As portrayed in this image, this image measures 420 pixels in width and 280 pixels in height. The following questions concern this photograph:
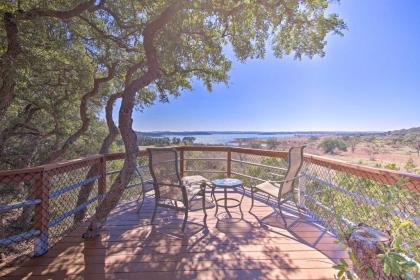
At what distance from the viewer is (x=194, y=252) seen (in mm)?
2637

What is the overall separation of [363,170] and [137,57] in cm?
549

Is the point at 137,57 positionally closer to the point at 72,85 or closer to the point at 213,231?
the point at 72,85

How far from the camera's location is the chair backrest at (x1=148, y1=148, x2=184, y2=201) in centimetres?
335

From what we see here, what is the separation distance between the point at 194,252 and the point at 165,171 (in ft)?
4.02

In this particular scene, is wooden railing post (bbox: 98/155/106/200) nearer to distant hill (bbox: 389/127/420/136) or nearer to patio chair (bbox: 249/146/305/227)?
patio chair (bbox: 249/146/305/227)

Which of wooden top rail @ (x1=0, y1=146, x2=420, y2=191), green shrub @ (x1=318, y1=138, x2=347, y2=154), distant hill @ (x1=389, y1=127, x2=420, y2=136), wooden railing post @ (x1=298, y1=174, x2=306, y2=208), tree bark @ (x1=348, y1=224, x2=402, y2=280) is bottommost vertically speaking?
green shrub @ (x1=318, y1=138, x2=347, y2=154)

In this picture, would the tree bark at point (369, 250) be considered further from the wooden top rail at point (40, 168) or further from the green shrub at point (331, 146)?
the green shrub at point (331, 146)

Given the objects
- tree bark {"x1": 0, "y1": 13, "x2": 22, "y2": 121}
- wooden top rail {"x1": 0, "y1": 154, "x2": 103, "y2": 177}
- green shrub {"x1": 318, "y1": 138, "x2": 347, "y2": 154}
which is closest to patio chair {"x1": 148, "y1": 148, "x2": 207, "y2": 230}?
wooden top rail {"x1": 0, "y1": 154, "x2": 103, "y2": 177}

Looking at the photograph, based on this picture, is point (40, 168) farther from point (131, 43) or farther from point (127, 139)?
point (131, 43)

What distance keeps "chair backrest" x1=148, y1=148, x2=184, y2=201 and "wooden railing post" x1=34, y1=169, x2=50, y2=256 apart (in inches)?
49.2

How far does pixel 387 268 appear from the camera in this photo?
1.12 m

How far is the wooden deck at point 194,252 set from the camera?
221cm

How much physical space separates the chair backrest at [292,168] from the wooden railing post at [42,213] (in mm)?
2961

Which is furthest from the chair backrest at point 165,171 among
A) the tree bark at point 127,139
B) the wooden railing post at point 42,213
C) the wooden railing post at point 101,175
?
the wooden railing post at point 42,213
